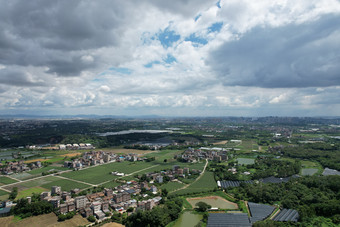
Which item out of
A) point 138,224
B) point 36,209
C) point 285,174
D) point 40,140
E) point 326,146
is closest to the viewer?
point 138,224

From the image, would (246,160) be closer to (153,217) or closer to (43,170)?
(153,217)

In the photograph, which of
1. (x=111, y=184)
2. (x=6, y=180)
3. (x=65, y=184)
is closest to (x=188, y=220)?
(x=111, y=184)

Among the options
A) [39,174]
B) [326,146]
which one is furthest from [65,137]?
[326,146]

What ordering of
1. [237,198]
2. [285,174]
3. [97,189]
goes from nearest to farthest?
[237,198] < [97,189] < [285,174]

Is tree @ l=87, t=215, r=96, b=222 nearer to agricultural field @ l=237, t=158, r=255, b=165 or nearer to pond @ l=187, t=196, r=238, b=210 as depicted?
pond @ l=187, t=196, r=238, b=210

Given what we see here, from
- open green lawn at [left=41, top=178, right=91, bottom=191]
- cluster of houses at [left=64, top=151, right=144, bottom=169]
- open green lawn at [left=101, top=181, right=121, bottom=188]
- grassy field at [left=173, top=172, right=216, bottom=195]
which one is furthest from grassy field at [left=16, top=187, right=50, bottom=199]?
grassy field at [left=173, top=172, right=216, bottom=195]

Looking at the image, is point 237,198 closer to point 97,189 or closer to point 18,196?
point 97,189

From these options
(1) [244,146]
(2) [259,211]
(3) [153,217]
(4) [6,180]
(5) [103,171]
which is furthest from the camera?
(1) [244,146]
